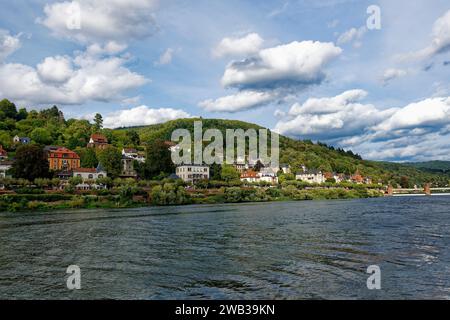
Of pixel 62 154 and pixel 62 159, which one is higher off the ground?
pixel 62 154

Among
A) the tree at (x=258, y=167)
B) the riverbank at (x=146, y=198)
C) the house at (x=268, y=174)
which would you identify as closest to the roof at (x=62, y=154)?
the riverbank at (x=146, y=198)

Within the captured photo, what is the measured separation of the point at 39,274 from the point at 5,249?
10257mm

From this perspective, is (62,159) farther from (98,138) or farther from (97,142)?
(98,138)

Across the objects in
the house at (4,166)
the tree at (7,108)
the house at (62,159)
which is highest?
the tree at (7,108)

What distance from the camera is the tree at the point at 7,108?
577 feet

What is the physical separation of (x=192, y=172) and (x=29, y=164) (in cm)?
5979

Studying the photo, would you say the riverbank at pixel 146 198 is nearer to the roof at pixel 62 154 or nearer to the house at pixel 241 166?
the roof at pixel 62 154

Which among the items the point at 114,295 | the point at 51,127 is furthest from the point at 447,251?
the point at 51,127

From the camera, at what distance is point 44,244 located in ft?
104

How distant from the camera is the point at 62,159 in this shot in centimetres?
12681

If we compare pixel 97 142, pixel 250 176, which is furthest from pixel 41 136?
pixel 250 176

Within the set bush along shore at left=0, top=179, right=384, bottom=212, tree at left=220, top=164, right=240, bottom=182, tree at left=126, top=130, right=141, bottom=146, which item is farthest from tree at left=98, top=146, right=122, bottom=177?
tree at left=126, top=130, right=141, bottom=146

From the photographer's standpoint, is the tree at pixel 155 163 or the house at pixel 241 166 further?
the house at pixel 241 166

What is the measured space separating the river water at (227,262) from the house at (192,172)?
325ft
